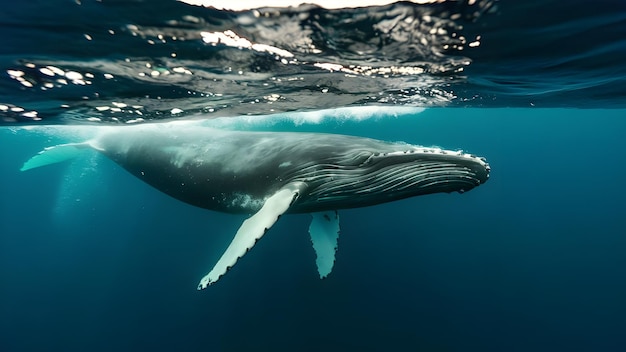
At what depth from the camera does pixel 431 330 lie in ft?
77.6

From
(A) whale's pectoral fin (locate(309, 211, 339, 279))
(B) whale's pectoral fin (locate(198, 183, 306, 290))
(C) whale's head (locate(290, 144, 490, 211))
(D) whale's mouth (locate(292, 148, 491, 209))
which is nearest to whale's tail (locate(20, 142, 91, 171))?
(A) whale's pectoral fin (locate(309, 211, 339, 279))

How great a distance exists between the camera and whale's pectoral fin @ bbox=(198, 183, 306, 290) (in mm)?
4625

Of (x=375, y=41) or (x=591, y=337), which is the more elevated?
(x=375, y=41)

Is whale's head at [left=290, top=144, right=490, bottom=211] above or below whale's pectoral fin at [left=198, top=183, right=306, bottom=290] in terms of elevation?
above

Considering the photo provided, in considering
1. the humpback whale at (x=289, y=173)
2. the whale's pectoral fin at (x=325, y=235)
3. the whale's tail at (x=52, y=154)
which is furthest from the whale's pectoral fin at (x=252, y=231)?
the whale's tail at (x=52, y=154)

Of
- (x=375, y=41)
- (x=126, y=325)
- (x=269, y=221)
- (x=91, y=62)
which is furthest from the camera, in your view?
(x=126, y=325)

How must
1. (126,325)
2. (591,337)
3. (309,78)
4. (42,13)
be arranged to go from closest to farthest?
(42,13) < (309,78) < (126,325) < (591,337)

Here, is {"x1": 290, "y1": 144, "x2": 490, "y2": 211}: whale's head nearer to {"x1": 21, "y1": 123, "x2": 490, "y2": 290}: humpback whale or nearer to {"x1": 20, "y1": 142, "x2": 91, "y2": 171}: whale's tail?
{"x1": 21, "y1": 123, "x2": 490, "y2": 290}: humpback whale

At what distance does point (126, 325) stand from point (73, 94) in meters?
21.2

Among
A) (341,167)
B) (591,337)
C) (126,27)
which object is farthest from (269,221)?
(591,337)

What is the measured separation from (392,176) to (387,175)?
0.07m

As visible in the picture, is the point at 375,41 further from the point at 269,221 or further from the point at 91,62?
the point at 91,62

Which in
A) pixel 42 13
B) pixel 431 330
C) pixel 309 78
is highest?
pixel 42 13

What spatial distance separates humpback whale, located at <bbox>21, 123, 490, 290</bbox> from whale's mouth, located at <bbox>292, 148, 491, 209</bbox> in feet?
0.04
